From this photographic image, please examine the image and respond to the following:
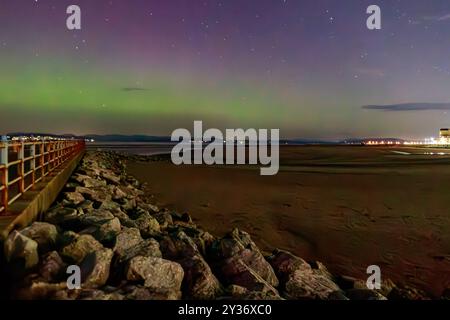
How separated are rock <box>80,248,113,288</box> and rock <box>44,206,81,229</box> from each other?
1.82 metres

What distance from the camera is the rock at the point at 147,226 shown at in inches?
256

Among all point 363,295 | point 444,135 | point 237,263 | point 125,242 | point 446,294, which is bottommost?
point 446,294

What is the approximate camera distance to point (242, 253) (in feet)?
18.5

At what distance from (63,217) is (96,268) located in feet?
8.24

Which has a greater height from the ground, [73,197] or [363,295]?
[73,197]

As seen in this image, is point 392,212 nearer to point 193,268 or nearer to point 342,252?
point 342,252

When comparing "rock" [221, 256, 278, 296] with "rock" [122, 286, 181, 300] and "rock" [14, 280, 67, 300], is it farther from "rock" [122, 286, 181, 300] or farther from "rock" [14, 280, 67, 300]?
"rock" [14, 280, 67, 300]

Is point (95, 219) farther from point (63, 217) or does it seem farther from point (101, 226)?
point (63, 217)

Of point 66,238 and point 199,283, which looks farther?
point 66,238

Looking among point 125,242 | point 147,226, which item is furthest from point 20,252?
point 147,226

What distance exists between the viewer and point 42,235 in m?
4.73

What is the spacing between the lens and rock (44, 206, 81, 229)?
19.7 feet

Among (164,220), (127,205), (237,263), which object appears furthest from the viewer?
(127,205)
